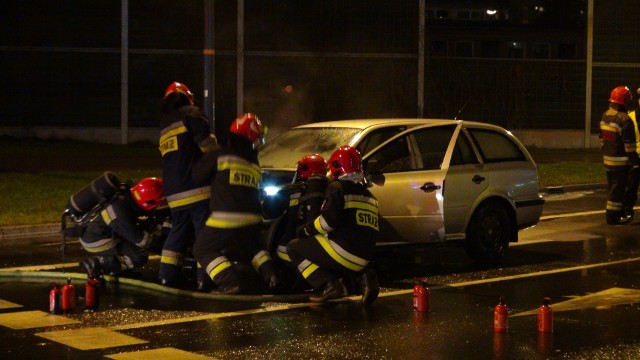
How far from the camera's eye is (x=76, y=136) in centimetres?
3378

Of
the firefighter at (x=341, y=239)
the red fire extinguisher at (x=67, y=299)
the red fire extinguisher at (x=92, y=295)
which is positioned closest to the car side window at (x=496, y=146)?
the firefighter at (x=341, y=239)

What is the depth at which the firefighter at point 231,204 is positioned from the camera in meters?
10.2

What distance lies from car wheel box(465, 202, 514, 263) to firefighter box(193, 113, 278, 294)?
2851 millimetres

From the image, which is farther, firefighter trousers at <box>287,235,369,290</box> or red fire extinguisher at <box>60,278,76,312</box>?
firefighter trousers at <box>287,235,369,290</box>

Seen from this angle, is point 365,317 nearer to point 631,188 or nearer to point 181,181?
point 181,181

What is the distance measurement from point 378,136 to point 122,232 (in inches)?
120

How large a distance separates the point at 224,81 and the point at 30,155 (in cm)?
802

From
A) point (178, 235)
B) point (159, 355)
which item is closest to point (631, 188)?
point (178, 235)

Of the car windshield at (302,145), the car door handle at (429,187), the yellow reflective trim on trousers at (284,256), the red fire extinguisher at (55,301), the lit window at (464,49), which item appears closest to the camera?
the red fire extinguisher at (55,301)

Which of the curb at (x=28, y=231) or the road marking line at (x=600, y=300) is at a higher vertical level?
the curb at (x=28, y=231)

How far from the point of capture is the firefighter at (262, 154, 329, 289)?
405 inches

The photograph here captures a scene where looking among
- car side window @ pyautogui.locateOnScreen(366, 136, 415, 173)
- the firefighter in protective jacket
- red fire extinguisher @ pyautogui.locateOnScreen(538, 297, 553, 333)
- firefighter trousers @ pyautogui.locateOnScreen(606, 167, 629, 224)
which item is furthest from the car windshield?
firefighter trousers @ pyautogui.locateOnScreen(606, 167, 629, 224)

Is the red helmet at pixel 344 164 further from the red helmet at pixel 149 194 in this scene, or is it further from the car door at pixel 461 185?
the car door at pixel 461 185

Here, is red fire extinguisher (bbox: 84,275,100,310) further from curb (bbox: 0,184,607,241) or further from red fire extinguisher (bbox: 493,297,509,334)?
curb (bbox: 0,184,607,241)
